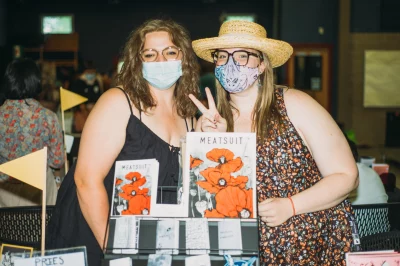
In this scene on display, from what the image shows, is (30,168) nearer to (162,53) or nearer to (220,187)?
(220,187)

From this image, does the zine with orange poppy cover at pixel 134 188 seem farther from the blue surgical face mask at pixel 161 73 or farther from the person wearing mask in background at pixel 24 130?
the person wearing mask in background at pixel 24 130

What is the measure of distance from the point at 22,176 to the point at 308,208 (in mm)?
969

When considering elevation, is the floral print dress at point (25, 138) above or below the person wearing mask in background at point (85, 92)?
below

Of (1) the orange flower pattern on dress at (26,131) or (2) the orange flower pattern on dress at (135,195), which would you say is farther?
(1) the orange flower pattern on dress at (26,131)

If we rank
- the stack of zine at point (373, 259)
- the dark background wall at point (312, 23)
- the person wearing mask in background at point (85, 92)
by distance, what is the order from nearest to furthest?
the stack of zine at point (373, 259) < the person wearing mask in background at point (85, 92) < the dark background wall at point (312, 23)

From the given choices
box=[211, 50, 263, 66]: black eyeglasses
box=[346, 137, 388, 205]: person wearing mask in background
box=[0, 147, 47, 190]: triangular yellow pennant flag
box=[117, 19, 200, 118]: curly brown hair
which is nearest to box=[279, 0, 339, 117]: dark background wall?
box=[346, 137, 388, 205]: person wearing mask in background

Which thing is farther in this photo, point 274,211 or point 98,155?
point 98,155

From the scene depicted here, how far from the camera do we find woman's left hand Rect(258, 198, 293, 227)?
1932 mm

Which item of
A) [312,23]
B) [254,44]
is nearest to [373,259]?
[254,44]

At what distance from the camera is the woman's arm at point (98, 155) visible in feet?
6.89

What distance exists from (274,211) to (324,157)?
0.30 metres

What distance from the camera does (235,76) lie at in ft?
7.05

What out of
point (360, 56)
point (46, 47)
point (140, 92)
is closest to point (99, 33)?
point (46, 47)

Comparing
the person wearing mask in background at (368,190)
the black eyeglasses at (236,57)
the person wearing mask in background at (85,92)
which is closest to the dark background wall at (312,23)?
the person wearing mask in background at (85,92)
